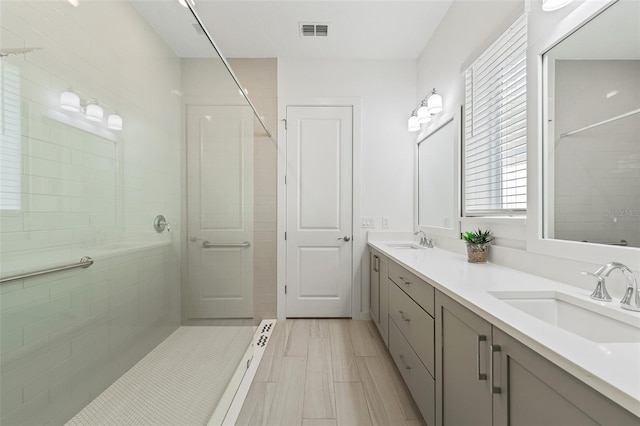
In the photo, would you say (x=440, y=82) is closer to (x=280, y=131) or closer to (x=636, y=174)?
(x=280, y=131)

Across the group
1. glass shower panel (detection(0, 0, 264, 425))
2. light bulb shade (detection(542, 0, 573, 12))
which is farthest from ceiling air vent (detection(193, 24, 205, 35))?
light bulb shade (detection(542, 0, 573, 12))

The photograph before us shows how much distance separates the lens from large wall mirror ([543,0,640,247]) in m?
0.92

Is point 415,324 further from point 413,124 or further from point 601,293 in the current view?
point 413,124

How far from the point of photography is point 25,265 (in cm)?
70

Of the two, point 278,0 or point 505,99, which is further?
point 278,0

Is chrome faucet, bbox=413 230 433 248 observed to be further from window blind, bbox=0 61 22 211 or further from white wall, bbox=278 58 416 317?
window blind, bbox=0 61 22 211

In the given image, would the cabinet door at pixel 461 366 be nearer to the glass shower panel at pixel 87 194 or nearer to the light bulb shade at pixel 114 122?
the glass shower panel at pixel 87 194

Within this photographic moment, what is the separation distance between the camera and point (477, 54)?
187cm

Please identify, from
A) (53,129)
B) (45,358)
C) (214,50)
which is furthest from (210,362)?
(214,50)

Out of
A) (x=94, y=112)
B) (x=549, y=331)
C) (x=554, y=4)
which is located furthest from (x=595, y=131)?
(x=94, y=112)

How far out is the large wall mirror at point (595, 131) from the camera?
0.92 m

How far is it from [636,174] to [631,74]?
1.09 feet

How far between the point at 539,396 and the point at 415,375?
38.2 inches

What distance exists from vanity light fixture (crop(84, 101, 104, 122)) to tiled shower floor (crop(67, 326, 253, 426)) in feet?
2.71
